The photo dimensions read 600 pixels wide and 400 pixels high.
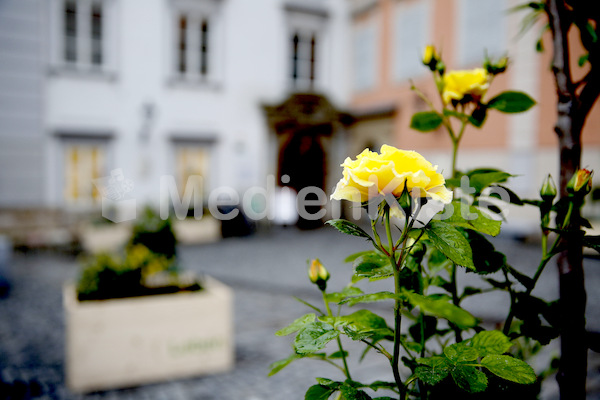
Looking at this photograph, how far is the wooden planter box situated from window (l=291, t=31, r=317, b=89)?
10871 mm

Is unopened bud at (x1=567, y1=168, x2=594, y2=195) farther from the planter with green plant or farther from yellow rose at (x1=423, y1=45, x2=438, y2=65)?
the planter with green plant

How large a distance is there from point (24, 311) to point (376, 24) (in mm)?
10930

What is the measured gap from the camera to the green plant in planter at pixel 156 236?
3.77m

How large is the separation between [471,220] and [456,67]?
1060 cm

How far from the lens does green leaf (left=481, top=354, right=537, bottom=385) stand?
0.84m

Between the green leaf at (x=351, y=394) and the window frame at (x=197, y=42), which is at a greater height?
the window frame at (x=197, y=42)

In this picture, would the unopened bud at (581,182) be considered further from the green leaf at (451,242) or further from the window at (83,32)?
the window at (83,32)

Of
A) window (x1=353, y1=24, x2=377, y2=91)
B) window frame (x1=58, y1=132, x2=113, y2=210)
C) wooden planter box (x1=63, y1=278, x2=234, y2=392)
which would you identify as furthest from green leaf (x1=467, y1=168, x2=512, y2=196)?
window (x1=353, y1=24, x2=377, y2=91)

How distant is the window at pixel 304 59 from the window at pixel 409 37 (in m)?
2.51

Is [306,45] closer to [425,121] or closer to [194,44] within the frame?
[194,44]

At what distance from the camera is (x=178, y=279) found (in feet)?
12.7

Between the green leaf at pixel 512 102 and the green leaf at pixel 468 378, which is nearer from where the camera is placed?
the green leaf at pixel 468 378

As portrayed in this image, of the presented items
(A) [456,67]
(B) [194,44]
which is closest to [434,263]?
(A) [456,67]

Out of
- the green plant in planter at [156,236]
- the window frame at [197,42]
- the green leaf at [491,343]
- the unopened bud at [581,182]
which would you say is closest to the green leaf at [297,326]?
the green leaf at [491,343]
